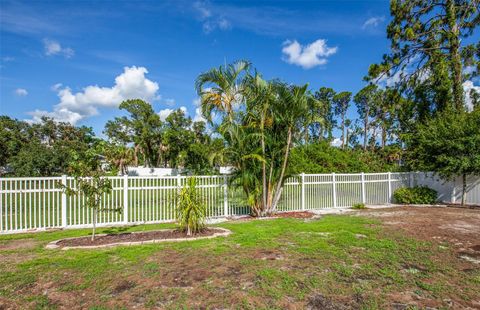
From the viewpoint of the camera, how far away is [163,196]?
820 cm

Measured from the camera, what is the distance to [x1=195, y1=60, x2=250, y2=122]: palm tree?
8.55m

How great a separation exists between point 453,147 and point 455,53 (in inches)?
249

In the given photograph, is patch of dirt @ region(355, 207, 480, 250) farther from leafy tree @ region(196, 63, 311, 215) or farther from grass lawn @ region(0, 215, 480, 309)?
leafy tree @ region(196, 63, 311, 215)

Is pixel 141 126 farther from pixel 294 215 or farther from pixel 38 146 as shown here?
pixel 294 215

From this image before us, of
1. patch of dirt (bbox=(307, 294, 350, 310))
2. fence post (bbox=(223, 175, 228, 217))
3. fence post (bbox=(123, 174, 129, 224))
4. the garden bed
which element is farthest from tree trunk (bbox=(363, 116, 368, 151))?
patch of dirt (bbox=(307, 294, 350, 310))

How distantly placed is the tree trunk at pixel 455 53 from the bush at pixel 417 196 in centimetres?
510

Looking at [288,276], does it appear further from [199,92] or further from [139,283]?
[199,92]

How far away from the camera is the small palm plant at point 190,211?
5949mm

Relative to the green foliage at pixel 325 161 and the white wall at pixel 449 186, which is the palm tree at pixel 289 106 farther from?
the white wall at pixel 449 186

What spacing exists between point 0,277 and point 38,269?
1.36 feet

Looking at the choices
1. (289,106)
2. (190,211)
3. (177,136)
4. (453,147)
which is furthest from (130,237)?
(177,136)

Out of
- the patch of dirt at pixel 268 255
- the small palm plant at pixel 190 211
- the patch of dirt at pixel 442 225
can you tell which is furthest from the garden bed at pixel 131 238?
the patch of dirt at pixel 442 225

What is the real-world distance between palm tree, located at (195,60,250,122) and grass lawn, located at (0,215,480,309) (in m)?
4.61

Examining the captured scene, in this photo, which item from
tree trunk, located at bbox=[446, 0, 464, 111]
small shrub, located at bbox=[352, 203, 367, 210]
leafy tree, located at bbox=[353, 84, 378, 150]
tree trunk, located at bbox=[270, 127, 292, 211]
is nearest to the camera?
tree trunk, located at bbox=[270, 127, 292, 211]
